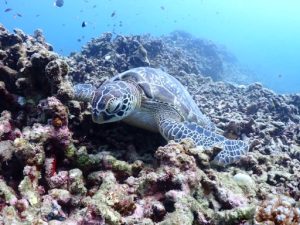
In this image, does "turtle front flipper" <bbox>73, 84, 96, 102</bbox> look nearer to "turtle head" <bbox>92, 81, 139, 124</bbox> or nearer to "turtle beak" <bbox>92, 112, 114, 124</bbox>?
"turtle head" <bbox>92, 81, 139, 124</bbox>

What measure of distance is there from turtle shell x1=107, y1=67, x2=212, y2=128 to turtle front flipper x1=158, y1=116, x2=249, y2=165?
0.58 meters

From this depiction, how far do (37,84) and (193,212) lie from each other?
2.69 meters

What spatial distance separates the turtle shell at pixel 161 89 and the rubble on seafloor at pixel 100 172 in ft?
2.24

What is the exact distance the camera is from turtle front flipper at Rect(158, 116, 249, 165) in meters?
4.48

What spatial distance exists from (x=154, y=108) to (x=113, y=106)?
40.3 inches

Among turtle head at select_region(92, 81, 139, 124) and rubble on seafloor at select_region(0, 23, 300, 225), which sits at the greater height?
turtle head at select_region(92, 81, 139, 124)

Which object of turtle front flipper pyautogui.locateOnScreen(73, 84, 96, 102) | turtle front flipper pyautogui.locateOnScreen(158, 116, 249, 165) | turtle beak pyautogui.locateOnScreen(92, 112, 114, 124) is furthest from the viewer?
turtle front flipper pyautogui.locateOnScreen(73, 84, 96, 102)

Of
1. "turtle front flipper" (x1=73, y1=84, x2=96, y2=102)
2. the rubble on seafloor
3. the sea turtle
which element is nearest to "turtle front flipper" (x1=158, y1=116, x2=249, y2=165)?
the sea turtle

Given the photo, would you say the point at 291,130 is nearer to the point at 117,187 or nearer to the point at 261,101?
the point at 261,101

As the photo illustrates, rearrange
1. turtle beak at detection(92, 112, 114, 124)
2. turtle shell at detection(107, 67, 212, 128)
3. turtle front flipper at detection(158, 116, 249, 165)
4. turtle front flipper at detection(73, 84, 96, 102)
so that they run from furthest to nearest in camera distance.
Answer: turtle shell at detection(107, 67, 212, 128), turtle front flipper at detection(73, 84, 96, 102), turtle front flipper at detection(158, 116, 249, 165), turtle beak at detection(92, 112, 114, 124)

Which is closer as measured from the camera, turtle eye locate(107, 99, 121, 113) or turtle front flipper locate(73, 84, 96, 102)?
turtle eye locate(107, 99, 121, 113)

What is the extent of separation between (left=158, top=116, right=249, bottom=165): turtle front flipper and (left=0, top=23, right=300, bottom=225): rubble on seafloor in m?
0.21

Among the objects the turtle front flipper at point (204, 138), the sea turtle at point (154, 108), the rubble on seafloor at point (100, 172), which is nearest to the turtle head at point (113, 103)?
the sea turtle at point (154, 108)

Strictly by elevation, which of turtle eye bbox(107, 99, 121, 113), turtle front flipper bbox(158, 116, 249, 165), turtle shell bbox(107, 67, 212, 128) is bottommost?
turtle eye bbox(107, 99, 121, 113)
